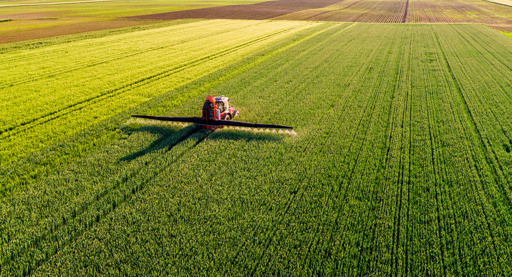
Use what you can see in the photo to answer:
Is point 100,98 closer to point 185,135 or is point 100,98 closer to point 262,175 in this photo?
point 185,135

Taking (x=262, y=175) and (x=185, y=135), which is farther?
(x=185, y=135)

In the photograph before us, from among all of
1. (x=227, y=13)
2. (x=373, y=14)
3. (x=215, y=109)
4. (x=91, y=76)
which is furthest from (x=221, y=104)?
(x=373, y=14)

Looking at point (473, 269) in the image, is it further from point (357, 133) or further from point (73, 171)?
point (73, 171)

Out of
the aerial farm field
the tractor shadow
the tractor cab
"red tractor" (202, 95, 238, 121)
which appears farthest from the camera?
the tractor cab

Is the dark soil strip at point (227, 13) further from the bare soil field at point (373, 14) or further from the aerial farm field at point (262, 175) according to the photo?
the aerial farm field at point (262, 175)

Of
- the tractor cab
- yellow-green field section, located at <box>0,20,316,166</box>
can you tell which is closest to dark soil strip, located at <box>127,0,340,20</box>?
yellow-green field section, located at <box>0,20,316,166</box>

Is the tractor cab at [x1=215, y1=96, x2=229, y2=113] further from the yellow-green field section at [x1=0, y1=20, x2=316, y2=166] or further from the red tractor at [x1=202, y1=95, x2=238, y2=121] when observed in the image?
the yellow-green field section at [x1=0, y1=20, x2=316, y2=166]
